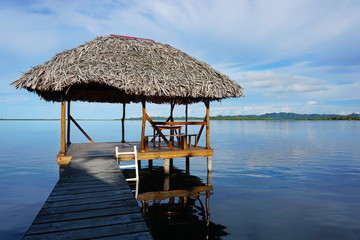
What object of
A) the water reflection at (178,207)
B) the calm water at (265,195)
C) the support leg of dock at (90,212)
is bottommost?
the calm water at (265,195)

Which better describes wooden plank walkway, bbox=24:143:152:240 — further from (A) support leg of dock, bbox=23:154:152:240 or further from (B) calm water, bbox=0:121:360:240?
(B) calm water, bbox=0:121:360:240

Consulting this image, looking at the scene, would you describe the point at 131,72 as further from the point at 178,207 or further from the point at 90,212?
the point at 90,212

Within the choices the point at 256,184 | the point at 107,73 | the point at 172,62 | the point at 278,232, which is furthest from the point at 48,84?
the point at 256,184

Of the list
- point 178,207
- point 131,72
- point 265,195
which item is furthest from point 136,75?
point 265,195

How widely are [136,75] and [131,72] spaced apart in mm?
201

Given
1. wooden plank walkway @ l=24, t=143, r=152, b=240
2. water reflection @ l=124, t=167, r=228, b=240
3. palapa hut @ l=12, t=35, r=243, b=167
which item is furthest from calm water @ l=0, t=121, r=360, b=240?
wooden plank walkway @ l=24, t=143, r=152, b=240

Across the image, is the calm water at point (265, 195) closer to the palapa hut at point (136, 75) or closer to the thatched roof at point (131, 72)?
the palapa hut at point (136, 75)

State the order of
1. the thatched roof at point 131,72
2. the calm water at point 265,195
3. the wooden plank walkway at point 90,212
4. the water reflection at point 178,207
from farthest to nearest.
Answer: the thatched roof at point 131,72 < the calm water at point 265,195 < the water reflection at point 178,207 < the wooden plank walkway at point 90,212

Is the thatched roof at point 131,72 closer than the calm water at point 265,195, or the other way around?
the calm water at point 265,195

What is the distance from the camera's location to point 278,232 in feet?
19.2

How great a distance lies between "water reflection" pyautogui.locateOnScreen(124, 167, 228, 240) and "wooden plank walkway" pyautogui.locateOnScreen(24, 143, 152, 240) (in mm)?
1585

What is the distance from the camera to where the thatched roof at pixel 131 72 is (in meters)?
7.82

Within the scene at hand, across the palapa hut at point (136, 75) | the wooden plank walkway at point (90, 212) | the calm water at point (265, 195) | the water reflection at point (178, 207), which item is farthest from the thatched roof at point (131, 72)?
the calm water at point (265, 195)

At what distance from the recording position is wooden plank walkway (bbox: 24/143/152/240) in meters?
3.03
